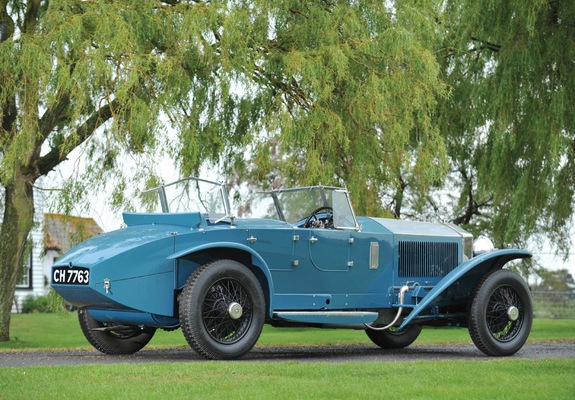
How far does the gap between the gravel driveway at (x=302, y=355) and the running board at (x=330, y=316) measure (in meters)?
0.41

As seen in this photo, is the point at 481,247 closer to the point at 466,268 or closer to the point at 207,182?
the point at 466,268

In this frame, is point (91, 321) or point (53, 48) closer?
point (91, 321)

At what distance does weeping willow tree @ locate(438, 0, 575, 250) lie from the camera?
1619cm

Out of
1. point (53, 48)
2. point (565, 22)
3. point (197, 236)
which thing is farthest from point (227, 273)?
point (565, 22)

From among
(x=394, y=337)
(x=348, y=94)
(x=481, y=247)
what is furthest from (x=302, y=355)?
(x=348, y=94)

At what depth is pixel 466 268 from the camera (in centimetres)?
1046

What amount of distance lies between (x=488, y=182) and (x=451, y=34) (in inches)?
147

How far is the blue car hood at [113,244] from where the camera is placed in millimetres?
8672

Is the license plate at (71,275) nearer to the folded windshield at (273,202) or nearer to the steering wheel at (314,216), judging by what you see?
the folded windshield at (273,202)

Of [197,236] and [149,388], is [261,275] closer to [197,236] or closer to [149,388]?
[197,236]

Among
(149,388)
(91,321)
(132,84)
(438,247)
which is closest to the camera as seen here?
(149,388)

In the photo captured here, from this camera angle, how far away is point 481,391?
6719 mm

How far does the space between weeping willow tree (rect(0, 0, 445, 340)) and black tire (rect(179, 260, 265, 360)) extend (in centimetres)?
402

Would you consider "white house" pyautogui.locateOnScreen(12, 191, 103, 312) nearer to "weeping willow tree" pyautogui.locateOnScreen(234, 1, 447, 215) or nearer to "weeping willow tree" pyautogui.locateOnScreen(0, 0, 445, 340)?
"weeping willow tree" pyautogui.locateOnScreen(0, 0, 445, 340)
